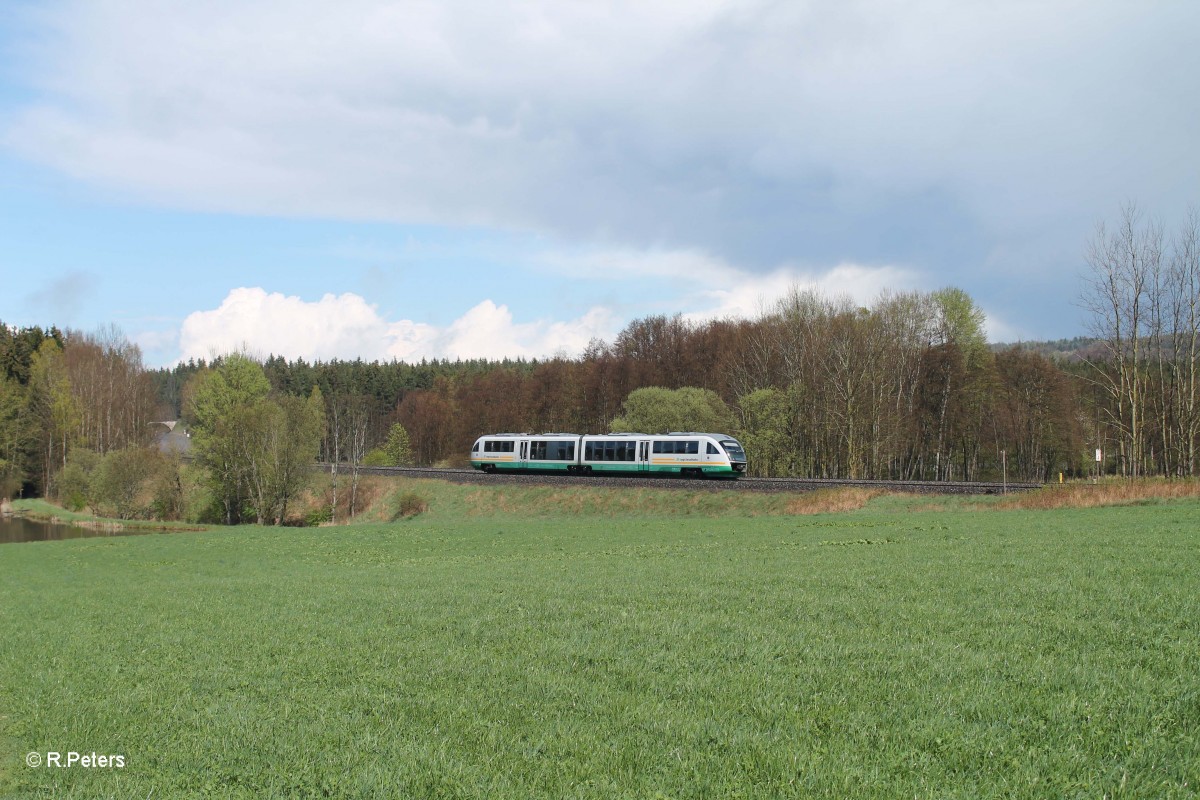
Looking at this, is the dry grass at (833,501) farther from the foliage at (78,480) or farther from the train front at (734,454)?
the foliage at (78,480)

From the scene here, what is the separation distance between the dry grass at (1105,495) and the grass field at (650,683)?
14.0 metres

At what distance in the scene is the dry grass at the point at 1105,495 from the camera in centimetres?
2800

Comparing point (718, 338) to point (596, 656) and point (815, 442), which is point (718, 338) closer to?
point (815, 442)

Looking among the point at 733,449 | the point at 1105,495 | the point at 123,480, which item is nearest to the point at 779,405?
the point at 733,449

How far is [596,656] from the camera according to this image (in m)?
8.66

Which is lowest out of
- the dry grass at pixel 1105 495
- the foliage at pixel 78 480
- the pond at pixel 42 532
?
the pond at pixel 42 532

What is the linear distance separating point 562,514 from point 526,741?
38.7 metres

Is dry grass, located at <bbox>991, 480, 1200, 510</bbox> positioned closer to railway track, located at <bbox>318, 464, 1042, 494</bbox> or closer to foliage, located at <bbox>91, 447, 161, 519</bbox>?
railway track, located at <bbox>318, 464, 1042, 494</bbox>

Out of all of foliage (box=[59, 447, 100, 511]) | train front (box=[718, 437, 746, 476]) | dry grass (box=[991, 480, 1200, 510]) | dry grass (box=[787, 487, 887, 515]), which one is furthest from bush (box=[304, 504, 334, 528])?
dry grass (box=[991, 480, 1200, 510])

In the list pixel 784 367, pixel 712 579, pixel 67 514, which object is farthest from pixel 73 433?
pixel 712 579

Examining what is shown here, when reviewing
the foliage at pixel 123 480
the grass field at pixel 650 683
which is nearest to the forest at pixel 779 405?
the foliage at pixel 123 480

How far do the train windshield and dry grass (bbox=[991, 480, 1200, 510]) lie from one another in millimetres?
17573

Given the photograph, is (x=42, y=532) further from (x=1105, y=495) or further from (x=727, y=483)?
(x=1105, y=495)

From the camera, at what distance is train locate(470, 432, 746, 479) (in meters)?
46.4
